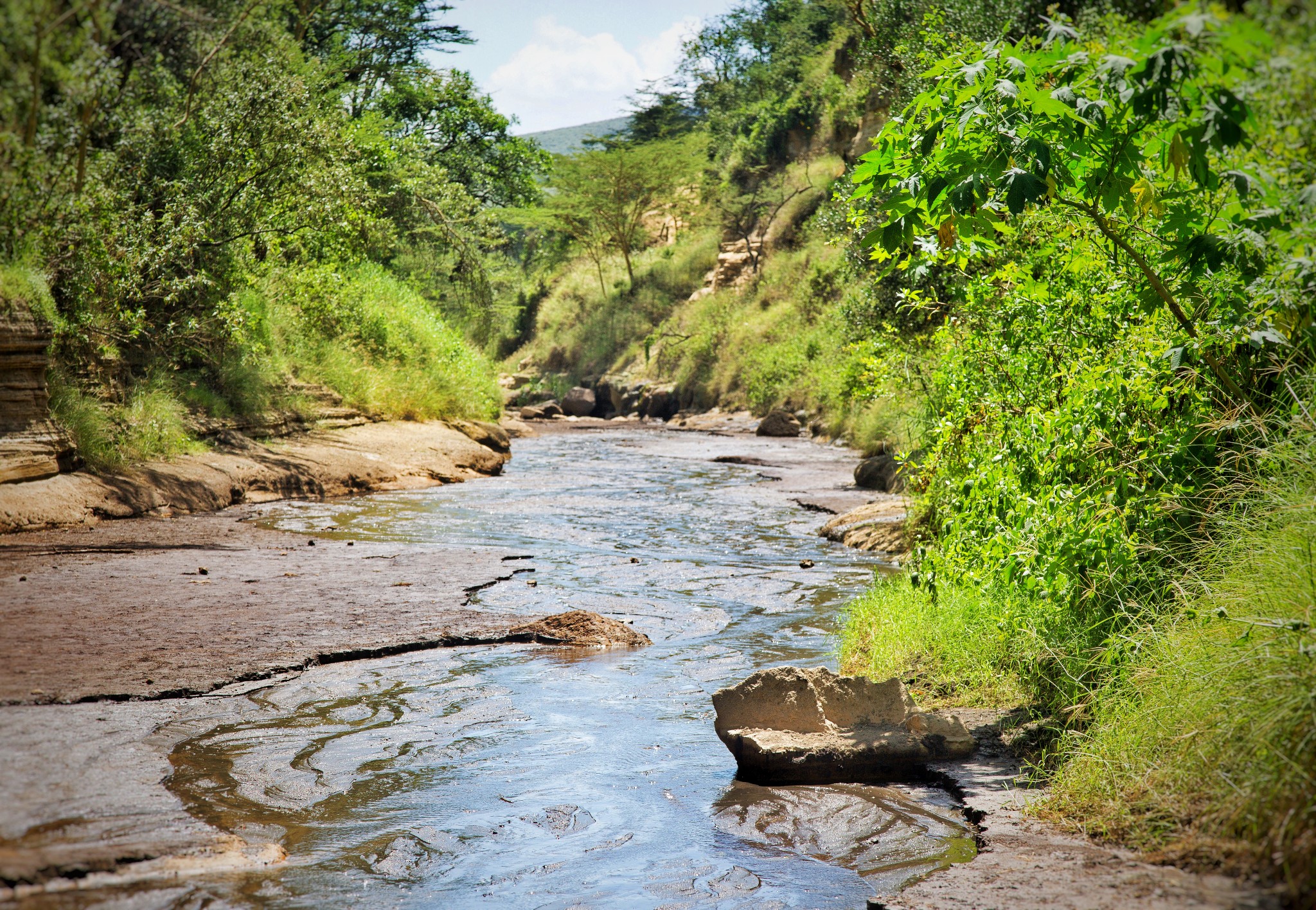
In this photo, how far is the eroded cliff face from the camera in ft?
28.4

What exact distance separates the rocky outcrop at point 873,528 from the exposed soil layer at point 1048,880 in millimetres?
5504

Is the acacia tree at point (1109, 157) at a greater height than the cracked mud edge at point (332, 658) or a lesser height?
greater

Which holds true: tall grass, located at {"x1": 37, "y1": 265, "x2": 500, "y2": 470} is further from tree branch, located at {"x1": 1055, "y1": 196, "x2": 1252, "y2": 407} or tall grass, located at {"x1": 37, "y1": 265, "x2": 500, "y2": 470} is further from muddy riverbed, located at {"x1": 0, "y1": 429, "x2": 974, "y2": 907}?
tree branch, located at {"x1": 1055, "y1": 196, "x2": 1252, "y2": 407}

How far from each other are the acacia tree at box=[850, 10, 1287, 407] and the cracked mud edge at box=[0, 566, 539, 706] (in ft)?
11.1

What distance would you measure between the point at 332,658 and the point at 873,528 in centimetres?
Answer: 578

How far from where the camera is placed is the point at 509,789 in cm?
413

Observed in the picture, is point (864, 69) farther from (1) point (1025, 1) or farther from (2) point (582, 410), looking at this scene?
(2) point (582, 410)

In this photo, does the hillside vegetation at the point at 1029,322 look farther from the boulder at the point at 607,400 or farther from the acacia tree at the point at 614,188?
the acacia tree at the point at 614,188

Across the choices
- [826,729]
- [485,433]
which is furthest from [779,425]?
[826,729]

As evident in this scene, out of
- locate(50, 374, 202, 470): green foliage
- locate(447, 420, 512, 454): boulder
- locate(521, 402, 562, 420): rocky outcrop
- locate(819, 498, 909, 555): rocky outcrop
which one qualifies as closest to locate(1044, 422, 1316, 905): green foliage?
locate(819, 498, 909, 555): rocky outcrop

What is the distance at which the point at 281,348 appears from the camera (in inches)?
575

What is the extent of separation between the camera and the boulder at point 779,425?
23.8 metres

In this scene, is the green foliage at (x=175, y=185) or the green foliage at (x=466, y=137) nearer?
the green foliage at (x=175, y=185)

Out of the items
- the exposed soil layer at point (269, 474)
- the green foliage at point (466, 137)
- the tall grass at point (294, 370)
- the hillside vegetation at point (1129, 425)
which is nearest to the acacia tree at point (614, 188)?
the green foliage at point (466, 137)
